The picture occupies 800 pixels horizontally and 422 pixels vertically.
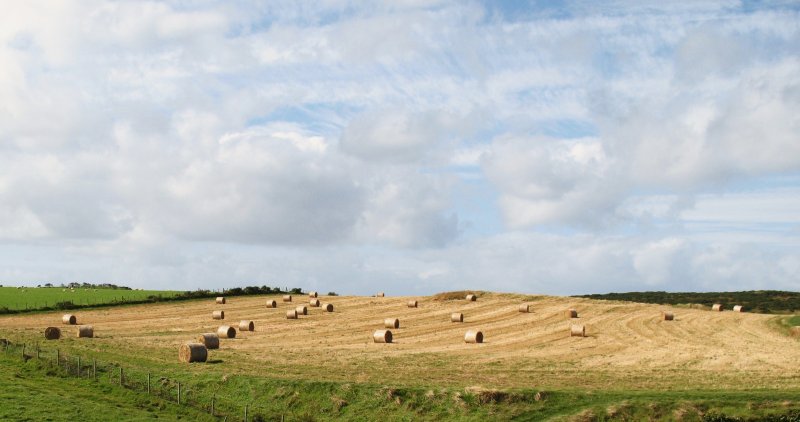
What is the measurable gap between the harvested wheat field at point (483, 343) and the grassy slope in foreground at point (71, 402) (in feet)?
16.8

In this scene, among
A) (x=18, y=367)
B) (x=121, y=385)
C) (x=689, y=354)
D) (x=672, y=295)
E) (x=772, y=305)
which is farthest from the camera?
(x=672, y=295)

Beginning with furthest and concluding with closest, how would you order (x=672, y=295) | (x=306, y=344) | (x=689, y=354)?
(x=672, y=295)
(x=306, y=344)
(x=689, y=354)

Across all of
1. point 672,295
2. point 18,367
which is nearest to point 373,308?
point 18,367

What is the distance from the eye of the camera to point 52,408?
117 feet

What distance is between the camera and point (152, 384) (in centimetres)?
4034

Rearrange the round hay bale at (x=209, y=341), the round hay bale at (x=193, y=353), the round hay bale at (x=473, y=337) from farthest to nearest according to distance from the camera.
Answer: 1. the round hay bale at (x=473, y=337)
2. the round hay bale at (x=209, y=341)
3. the round hay bale at (x=193, y=353)

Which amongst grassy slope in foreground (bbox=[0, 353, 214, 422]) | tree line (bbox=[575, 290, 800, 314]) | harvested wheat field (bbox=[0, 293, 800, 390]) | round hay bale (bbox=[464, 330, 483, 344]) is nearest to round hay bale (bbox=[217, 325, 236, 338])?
harvested wheat field (bbox=[0, 293, 800, 390])

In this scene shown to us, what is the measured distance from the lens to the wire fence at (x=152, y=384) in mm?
36312

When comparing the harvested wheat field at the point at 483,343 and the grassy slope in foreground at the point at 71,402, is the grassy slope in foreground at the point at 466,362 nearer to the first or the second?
the harvested wheat field at the point at 483,343

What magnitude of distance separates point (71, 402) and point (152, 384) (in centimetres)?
425

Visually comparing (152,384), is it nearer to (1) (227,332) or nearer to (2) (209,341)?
(2) (209,341)

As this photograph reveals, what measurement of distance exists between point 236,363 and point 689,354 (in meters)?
27.5

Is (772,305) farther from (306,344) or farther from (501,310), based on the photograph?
(306,344)

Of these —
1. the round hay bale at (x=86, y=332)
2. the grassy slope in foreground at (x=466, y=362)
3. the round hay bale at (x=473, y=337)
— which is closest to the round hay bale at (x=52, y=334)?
the round hay bale at (x=86, y=332)
